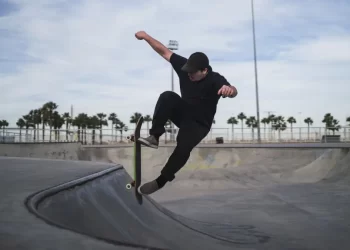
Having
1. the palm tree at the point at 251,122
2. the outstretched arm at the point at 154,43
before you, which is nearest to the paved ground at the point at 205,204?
the outstretched arm at the point at 154,43

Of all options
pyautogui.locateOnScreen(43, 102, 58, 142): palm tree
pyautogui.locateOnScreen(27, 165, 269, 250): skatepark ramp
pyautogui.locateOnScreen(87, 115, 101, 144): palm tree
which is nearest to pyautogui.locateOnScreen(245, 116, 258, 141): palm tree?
pyautogui.locateOnScreen(87, 115, 101, 144): palm tree

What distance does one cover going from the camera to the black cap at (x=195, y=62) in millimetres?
3064

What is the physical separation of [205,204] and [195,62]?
6512 millimetres

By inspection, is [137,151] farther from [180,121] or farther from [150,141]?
[180,121]

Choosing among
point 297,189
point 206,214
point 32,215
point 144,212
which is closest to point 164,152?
point 297,189

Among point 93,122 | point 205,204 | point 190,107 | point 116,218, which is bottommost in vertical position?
point 205,204

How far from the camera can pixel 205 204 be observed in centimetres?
904

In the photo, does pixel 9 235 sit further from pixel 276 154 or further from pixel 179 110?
pixel 276 154

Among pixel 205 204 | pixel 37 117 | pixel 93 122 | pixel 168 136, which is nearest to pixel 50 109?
pixel 37 117

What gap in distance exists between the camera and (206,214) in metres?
7.54

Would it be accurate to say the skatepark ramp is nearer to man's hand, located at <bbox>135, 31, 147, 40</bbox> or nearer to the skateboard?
the skateboard

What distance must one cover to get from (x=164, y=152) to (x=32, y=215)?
57.3 ft

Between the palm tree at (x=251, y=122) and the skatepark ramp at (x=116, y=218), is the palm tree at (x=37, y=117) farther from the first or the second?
the skatepark ramp at (x=116, y=218)

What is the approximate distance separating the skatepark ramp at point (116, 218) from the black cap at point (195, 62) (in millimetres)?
1414
